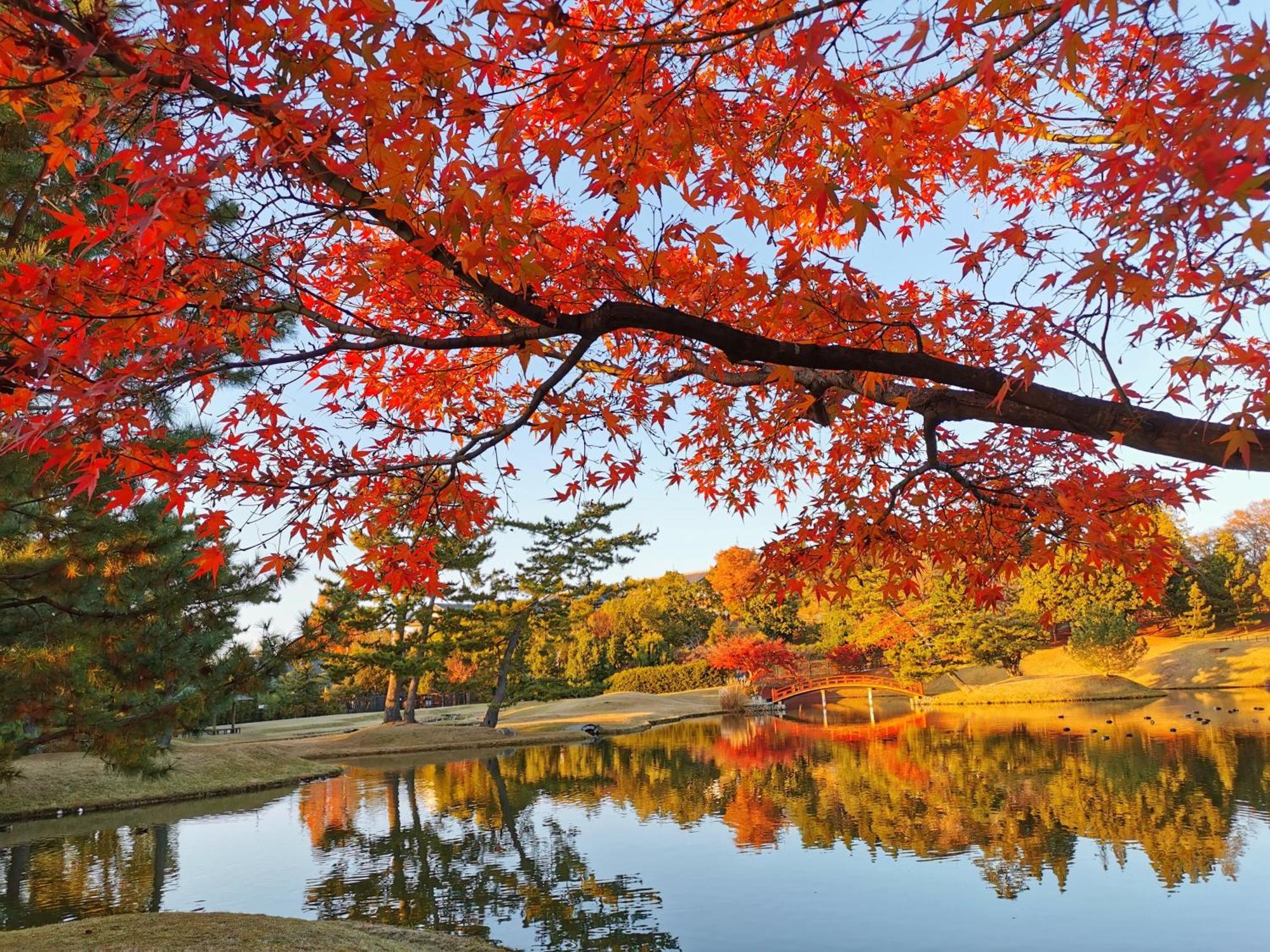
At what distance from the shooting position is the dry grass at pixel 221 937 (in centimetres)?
475

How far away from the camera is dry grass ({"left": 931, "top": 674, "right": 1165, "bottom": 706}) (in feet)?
83.8

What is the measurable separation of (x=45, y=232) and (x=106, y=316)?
4468 mm

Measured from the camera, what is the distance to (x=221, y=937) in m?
4.99

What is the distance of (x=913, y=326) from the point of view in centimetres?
331

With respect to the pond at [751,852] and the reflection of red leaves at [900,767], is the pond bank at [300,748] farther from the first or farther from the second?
the reflection of red leaves at [900,767]

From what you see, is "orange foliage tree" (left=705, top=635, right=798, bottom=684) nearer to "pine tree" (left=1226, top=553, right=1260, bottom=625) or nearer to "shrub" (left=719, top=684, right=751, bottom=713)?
"shrub" (left=719, top=684, right=751, bottom=713)

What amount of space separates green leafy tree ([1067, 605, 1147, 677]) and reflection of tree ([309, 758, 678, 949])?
23.7 m

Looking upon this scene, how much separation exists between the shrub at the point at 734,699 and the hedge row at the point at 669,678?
3876mm

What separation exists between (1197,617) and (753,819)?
1218 inches

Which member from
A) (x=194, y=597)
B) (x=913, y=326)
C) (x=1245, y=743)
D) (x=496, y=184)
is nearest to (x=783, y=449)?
(x=913, y=326)

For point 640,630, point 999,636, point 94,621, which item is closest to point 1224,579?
point 999,636

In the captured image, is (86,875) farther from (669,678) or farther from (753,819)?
(669,678)

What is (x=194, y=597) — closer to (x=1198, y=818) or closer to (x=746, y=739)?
(x=1198, y=818)

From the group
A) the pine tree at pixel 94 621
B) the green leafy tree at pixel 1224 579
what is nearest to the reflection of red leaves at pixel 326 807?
the pine tree at pixel 94 621
